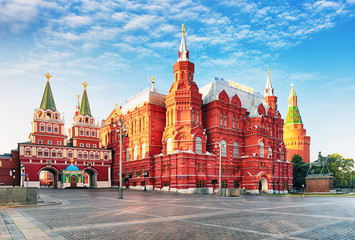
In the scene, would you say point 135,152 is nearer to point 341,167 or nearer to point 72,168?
point 72,168

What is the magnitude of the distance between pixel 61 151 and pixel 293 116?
320 feet

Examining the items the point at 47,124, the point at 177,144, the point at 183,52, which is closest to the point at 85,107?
the point at 47,124

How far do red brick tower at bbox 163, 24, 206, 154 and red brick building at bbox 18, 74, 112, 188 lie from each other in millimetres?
25787

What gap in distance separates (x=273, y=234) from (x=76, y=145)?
72040 mm

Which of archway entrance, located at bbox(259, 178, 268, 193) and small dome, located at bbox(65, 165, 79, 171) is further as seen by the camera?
small dome, located at bbox(65, 165, 79, 171)

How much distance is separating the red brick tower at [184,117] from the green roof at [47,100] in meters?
33.6

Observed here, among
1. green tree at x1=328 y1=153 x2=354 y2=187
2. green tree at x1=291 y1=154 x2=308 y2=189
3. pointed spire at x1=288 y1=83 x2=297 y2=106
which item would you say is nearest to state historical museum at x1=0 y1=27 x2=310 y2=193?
green tree at x1=291 y1=154 x2=308 y2=189

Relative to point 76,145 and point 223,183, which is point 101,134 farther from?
point 223,183

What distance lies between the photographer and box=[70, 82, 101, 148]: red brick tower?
76.7 m

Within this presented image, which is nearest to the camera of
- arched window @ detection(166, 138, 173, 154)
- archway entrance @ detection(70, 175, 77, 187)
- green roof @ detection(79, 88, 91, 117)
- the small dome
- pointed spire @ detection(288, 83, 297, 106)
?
arched window @ detection(166, 138, 173, 154)

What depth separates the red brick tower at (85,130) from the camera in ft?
252

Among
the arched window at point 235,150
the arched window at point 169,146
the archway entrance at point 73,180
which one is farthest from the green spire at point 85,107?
the arched window at point 235,150

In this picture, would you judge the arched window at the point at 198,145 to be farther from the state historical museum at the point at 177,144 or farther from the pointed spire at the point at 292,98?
the pointed spire at the point at 292,98

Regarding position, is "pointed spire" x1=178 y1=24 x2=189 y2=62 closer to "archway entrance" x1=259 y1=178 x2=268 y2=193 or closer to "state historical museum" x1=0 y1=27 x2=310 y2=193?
"state historical museum" x1=0 y1=27 x2=310 y2=193
